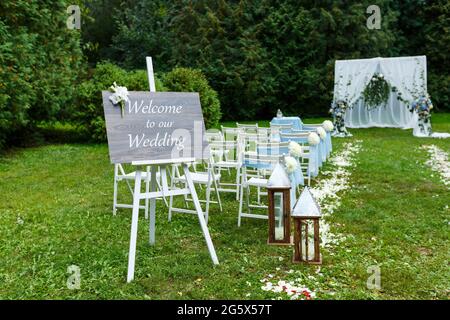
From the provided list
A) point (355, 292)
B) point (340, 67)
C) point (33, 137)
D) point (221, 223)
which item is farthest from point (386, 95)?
point (355, 292)

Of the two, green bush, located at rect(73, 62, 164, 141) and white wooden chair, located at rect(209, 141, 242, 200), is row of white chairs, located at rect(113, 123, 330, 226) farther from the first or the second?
green bush, located at rect(73, 62, 164, 141)

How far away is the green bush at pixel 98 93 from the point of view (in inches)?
493

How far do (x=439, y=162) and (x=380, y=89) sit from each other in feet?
24.6

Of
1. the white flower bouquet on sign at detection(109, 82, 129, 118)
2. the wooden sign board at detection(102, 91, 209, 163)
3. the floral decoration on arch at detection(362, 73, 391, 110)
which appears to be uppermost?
the floral decoration on arch at detection(362, 73, 391, 110)

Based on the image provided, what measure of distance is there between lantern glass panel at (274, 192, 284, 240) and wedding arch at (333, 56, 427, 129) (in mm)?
11335

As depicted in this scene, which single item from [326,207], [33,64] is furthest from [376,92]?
[326,207]

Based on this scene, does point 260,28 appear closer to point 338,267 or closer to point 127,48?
point 127,48

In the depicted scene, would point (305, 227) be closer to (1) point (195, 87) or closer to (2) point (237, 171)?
(2) point (237, 171)

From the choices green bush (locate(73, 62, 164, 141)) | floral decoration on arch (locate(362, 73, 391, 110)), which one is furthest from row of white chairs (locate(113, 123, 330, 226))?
floral decoration on arch (locate(362, 73, 391, 110))

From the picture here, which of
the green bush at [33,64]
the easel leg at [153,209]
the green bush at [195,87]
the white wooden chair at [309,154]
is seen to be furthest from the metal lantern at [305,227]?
the green bush at [195,87]

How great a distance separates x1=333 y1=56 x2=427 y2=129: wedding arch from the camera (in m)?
15.0

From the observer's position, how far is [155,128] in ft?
12.9

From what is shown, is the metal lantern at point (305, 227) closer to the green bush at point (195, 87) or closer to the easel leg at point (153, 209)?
the easel leg at point (153, 209)
